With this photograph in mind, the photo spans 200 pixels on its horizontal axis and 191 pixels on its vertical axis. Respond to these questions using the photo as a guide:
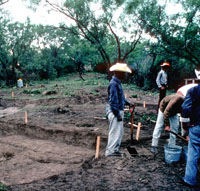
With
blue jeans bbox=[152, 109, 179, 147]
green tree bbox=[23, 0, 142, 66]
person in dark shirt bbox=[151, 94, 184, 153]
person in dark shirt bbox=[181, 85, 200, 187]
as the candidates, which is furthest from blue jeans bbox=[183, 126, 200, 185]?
green tree bbox=[23, 0, 142, 66]

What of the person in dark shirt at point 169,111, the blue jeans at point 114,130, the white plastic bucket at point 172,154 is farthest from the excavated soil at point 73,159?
the person in dark shirt at point 169,111

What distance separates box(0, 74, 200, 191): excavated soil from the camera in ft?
12.9

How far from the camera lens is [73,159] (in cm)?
568

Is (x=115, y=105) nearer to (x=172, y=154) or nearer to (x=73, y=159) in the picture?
(x=172, y=154)

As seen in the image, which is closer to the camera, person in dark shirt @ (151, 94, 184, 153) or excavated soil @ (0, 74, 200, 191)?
excavated soil @ (0, 74, 200, 191)

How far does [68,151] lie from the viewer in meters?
6.41

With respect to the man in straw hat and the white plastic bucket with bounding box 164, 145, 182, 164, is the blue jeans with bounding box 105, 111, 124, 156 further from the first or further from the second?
the white plastic bucket with bounding box 164, 145, 182, 164

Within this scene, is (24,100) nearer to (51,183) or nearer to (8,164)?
(8,164)

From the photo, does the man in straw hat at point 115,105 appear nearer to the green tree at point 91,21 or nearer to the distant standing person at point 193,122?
the distant standing person at point 193,122

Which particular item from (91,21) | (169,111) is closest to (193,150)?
(169,111)

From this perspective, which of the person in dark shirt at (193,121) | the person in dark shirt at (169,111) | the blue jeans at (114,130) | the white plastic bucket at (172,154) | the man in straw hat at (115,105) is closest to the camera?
the person in dark shirt at (193,121)

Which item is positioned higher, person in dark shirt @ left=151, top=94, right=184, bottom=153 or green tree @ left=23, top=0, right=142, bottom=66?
green tree @ left=23, top=0, right=142, bottom=66

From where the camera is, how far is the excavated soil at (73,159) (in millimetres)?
3941

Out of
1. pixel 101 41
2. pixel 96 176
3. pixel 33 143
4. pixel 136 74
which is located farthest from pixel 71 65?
pixel 96 176
